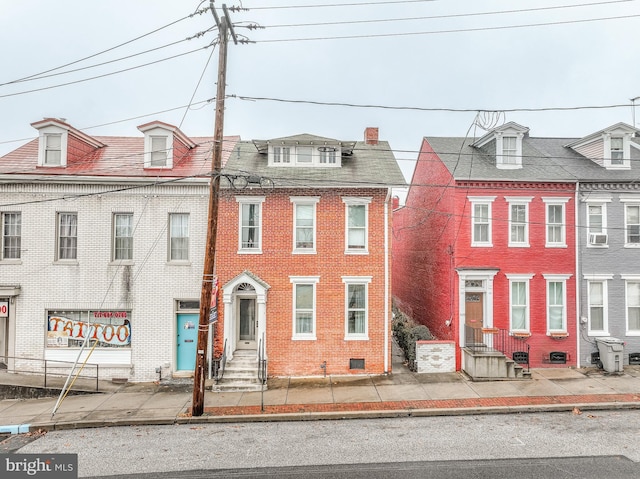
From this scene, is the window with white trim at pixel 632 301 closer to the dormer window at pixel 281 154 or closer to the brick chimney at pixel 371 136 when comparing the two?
the brick chimney at pixel 371 136

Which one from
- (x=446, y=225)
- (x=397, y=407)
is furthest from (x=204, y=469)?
(x=446, y=225)

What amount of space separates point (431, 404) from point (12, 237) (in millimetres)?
15580

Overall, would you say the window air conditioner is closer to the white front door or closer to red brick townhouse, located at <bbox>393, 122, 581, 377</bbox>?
red brick townhouse, located at <bbox>393, 122, 581, 377</bbox>

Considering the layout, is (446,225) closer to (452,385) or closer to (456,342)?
(456,342)

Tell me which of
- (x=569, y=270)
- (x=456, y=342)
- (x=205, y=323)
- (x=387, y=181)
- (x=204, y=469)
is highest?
(x=387, y=181)

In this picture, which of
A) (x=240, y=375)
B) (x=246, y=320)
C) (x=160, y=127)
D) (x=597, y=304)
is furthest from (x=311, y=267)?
(x=597, y=304)

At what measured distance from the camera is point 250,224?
15.0 metres

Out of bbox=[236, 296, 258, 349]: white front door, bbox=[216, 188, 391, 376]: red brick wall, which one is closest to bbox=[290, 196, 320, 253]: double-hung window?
bbox=[216, 188, 391, 376]: red brick wall

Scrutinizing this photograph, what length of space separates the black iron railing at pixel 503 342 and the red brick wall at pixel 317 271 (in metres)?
3.53

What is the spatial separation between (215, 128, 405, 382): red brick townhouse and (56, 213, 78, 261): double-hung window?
5.36 meters

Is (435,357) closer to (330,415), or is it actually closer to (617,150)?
(330,415)

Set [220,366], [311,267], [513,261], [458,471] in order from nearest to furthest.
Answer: [458,471] < [220,366] < [311,267] < [513,261]

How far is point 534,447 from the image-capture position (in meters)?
8.79

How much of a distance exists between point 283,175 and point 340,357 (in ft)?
23.0
